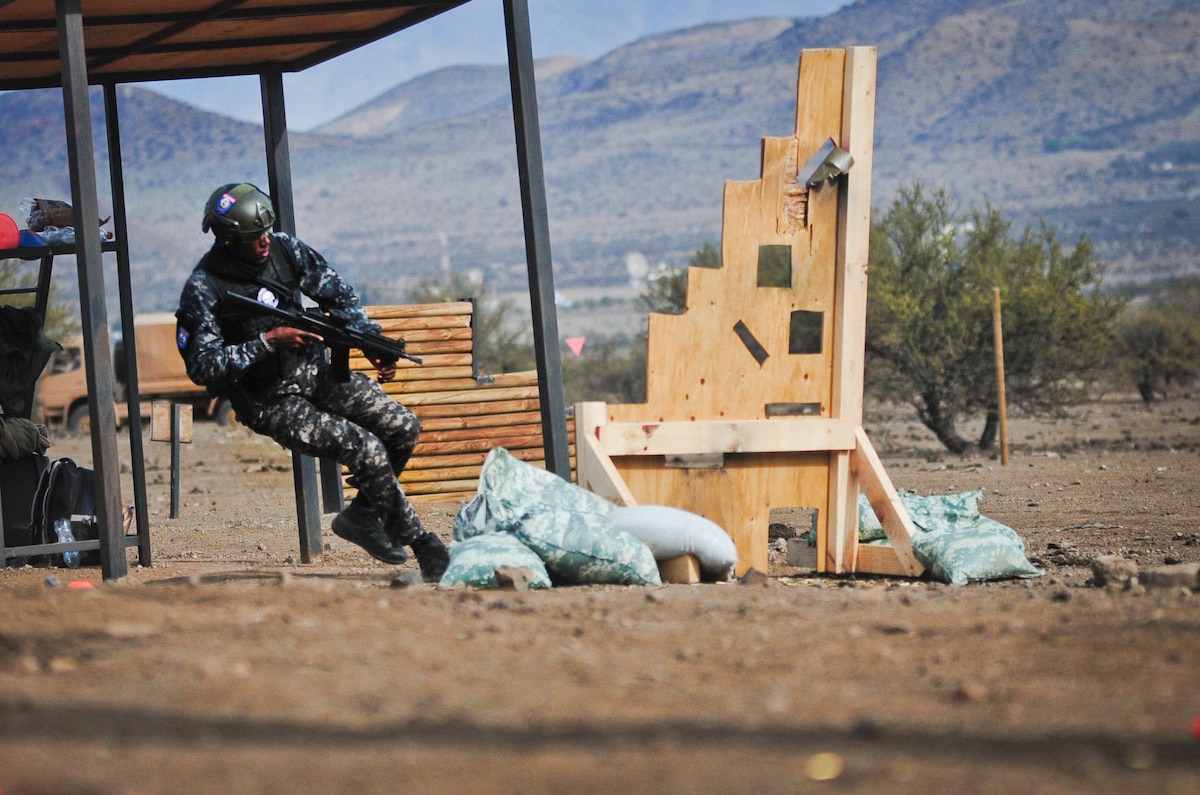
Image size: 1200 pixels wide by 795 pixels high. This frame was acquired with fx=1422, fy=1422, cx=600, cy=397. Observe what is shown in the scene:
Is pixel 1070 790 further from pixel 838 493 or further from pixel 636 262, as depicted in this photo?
pixel 636 262

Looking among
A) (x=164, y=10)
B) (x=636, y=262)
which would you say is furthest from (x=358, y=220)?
(x=164, y=10)

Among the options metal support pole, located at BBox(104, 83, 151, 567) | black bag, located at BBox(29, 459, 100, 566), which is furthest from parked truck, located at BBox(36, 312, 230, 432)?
metal support pole, located at BBox(104, 83, 151, 567)

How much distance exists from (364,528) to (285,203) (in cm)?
265

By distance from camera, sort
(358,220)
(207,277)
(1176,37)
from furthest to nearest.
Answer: (1176,37) < (358,220) < (207,277)

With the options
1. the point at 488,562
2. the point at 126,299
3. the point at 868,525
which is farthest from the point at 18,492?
the point at 868,525

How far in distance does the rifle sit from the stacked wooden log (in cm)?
639

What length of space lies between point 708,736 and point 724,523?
4.08m

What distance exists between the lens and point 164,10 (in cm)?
722

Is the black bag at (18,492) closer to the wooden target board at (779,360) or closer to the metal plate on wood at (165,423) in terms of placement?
the metal plate on wood at (165,423)

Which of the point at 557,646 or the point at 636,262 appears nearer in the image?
the point at 557,646

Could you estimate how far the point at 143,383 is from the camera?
34.4m

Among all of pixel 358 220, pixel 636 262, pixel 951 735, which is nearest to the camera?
pixel 951 735

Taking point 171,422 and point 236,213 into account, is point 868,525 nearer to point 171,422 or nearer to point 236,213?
point 236,213

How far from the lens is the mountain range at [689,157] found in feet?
408
